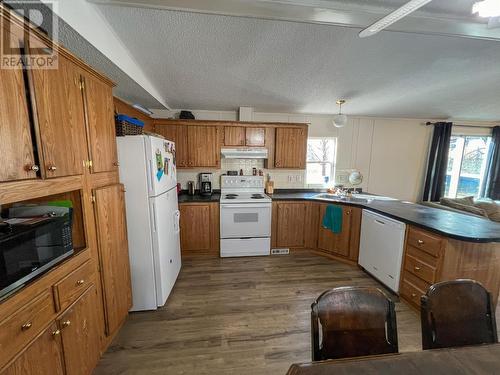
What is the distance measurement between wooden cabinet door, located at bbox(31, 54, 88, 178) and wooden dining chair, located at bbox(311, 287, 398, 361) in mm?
1522

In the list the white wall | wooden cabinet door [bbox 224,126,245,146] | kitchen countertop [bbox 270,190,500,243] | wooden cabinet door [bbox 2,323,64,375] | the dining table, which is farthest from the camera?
the white wall

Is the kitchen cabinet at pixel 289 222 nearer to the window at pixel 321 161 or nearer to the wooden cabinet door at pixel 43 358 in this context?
the window at pixel 321 161

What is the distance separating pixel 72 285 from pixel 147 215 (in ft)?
2.52

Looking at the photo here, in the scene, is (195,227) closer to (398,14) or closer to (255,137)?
(255,137)

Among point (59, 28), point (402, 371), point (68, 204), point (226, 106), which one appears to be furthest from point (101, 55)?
point (402, 371)

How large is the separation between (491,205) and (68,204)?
19.9ft

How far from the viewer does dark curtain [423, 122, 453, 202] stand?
13.4 feet

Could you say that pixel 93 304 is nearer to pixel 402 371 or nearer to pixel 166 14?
pixel 402 371

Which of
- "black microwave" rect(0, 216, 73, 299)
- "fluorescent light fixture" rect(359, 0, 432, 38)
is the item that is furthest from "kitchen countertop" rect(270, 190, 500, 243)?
"black microwave" rect(0, 216, 73, 299)

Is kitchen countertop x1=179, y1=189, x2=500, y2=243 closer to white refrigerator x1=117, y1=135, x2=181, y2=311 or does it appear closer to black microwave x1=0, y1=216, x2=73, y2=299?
white refrigerator x1=117, y1=135, x2=181, y2=311

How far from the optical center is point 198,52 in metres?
1.71

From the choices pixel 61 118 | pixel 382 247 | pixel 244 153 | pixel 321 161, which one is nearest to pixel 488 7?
pixel 382 247
